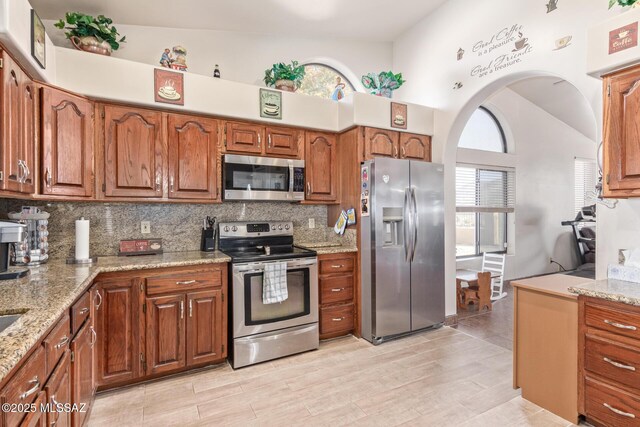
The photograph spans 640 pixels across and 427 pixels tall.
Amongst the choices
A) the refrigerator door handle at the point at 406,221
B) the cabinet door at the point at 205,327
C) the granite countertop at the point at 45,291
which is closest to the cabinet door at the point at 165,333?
the cabinet door at the point at 205,327

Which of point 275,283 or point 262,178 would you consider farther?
point 262,178

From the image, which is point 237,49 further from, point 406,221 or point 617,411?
point 617,411

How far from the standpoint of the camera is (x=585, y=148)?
251 inches

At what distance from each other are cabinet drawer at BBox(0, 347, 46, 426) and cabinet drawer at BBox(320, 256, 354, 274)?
2281 mm

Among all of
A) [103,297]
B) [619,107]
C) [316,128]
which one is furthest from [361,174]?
[103,297]

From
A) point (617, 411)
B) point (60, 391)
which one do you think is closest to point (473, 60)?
point (617, 411)

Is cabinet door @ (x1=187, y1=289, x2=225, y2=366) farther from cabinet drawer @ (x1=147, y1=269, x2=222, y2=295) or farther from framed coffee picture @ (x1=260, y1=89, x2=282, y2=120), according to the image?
framed coffee picture @ (x1=260, y1=89, x2=282, y2=120)

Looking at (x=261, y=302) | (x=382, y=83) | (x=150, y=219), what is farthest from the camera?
(x=382, y=83)

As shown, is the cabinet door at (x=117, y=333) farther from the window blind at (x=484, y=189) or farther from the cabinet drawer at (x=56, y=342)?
the window blind at (x=484, y=189)

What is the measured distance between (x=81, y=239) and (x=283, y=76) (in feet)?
7.58

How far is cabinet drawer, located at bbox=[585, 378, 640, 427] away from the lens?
1.71 metres

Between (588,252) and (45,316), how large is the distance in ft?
23.8

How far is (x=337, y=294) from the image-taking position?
3297 mm

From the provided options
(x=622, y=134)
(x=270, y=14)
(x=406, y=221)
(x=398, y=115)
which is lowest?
(x=406, y=221)
